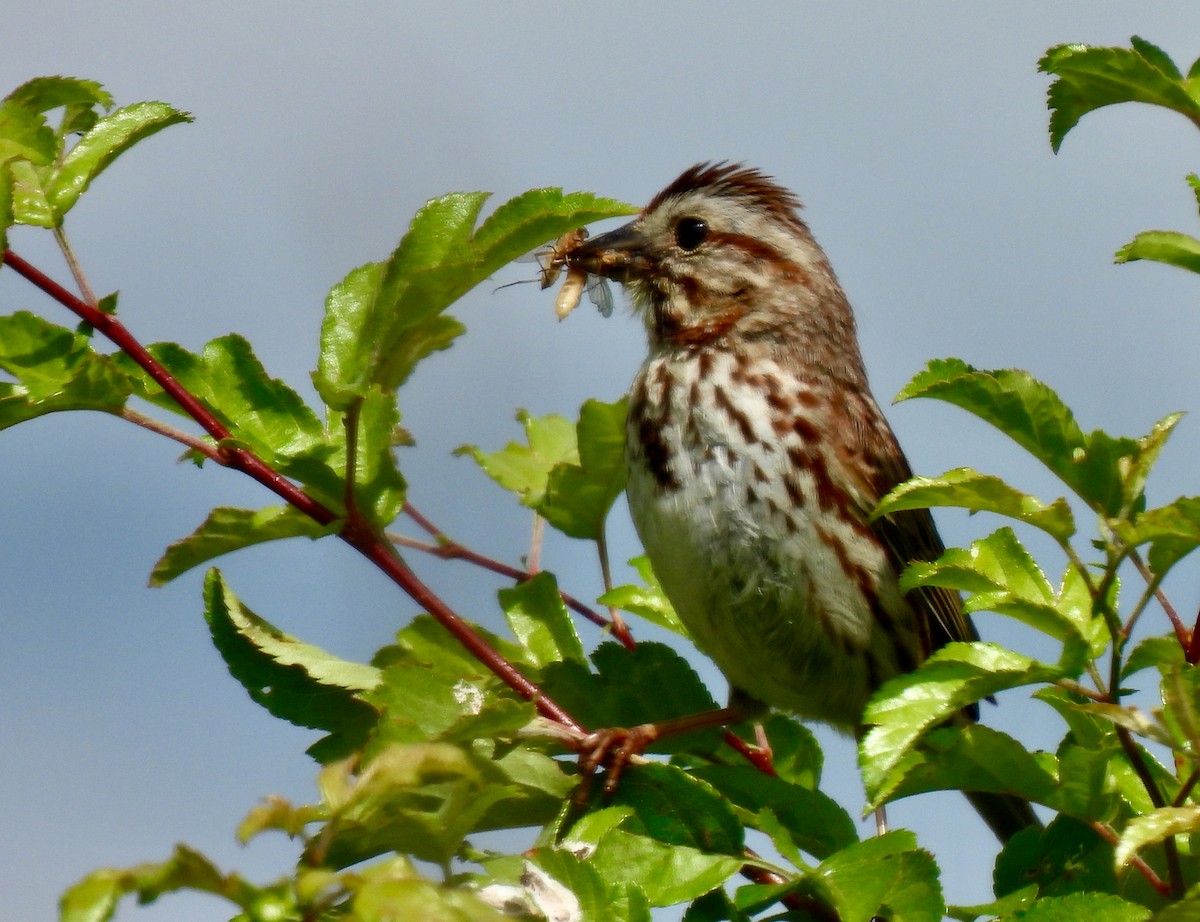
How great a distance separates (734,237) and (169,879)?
3447 mm

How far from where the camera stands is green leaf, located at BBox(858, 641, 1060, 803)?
2076 millimetres

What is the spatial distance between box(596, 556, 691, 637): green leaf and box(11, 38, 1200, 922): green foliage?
55 cm

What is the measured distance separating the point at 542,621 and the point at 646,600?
680 mm

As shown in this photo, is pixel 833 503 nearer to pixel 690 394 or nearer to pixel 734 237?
pixel 690 394

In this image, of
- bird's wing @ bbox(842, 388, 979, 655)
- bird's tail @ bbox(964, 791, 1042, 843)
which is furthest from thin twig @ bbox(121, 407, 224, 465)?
bird's tail @ bbox(964, 791, 1042, 843)

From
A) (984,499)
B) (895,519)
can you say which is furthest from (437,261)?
(895,519)

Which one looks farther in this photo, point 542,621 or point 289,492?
A: point 542,621

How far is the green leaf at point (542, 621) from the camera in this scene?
298 cm

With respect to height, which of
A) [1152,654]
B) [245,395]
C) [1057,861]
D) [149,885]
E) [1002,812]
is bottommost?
[1002,812]

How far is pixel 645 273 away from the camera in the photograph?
4504 mm

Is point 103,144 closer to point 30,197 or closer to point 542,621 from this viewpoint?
point 30,197

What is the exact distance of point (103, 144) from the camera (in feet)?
8.05

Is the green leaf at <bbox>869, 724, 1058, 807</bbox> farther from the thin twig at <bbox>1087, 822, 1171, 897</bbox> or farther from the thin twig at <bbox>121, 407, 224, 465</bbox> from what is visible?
the thin twig at <bbox>121, 407, 224, 465</bbox>

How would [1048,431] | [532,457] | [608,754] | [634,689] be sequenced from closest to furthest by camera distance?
[1048,431] → [608,754] → [634,689] → [532,457]
